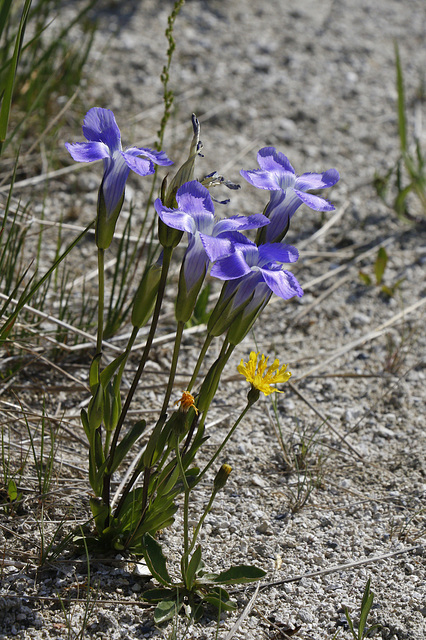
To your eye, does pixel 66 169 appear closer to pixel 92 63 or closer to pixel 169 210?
pixel 92 63

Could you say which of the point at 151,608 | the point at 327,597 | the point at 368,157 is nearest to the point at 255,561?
the point at 327,597

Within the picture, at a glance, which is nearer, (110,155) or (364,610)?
(110,155)

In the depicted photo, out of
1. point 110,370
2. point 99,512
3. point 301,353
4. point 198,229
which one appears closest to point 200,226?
point 198,229

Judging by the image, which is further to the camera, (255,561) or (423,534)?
(423,534)

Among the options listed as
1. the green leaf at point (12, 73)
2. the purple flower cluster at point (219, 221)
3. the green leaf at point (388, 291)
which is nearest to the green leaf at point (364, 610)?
the purple flower cluster at point (219, 221)

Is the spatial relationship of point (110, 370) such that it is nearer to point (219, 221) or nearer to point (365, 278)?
point (219, 221)

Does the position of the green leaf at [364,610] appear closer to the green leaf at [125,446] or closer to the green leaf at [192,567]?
the green leaf at [192,567]
